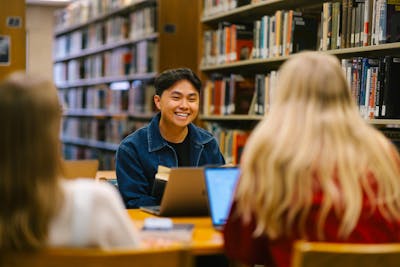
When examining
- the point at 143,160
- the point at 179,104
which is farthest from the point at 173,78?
the point at 143,160

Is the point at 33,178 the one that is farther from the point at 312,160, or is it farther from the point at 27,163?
the point at 312,160

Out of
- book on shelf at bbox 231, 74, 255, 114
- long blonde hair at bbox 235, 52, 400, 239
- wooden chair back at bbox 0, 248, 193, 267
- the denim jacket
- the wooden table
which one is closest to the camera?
wooden chair back at bbox 0, 248, 193, 267

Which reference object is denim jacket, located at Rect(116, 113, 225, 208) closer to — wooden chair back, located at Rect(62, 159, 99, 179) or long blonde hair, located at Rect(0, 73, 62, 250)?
wooden chair back, located at Rect(62, 159, 99, 179)

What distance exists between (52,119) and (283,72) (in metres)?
0.66

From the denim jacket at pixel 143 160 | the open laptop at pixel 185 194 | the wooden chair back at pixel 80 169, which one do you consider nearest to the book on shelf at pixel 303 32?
the denim jacket at pixel 143 160

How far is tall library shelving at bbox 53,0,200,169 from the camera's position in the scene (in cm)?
539

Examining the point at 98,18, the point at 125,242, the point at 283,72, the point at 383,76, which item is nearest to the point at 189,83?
the point at 383,76

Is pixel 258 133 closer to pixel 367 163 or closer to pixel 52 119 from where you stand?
pixel 367 163

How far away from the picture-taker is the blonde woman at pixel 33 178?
58.5 inches

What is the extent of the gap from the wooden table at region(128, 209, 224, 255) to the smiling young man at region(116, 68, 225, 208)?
0.35 meters

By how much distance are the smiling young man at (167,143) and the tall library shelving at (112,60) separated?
191 cm


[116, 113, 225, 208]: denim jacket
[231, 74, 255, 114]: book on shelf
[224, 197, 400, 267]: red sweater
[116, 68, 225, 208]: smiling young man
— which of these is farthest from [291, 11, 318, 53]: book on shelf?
[224, 197, 400, 267]: red sweater

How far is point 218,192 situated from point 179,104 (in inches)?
37.1

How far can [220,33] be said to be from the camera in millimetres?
4520
